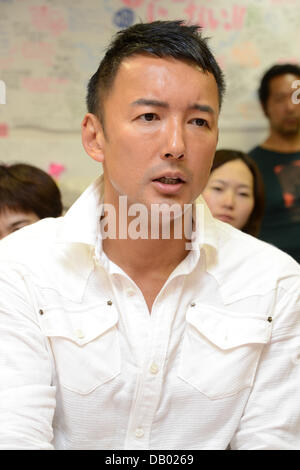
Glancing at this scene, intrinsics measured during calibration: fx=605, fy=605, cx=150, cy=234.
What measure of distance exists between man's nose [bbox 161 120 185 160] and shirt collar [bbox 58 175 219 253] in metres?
0.22

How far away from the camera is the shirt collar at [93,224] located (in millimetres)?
1309

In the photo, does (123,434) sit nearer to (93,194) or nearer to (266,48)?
(93,194)

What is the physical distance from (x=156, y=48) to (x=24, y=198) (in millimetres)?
911

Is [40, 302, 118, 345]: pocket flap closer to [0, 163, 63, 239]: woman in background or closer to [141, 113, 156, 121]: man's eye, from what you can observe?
[141, 113, 156, 121]: man's eye

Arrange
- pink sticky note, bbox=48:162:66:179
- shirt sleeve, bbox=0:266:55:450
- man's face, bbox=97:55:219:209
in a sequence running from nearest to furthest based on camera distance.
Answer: shirt sleeve, bbox=0:266:55:450 → man's face, bbox=97:55:219:209 → pink sticky note, bbox=48:162:66:179

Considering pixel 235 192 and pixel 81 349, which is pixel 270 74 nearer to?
pixel 235 192

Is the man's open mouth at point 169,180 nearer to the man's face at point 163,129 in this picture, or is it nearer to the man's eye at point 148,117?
the man's face at point 163,129

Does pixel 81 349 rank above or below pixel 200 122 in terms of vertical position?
below

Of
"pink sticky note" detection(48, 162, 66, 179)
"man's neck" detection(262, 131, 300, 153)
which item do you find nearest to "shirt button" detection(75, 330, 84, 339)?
"pink sticky note" detection(48, 162, 66, 179)

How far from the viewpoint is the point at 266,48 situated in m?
2.79

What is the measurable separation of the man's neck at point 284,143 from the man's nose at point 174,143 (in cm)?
161

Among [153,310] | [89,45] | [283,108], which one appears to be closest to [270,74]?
[283,108]

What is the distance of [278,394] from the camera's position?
1.25 metres

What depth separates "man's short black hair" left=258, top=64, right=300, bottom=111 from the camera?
107 inches
